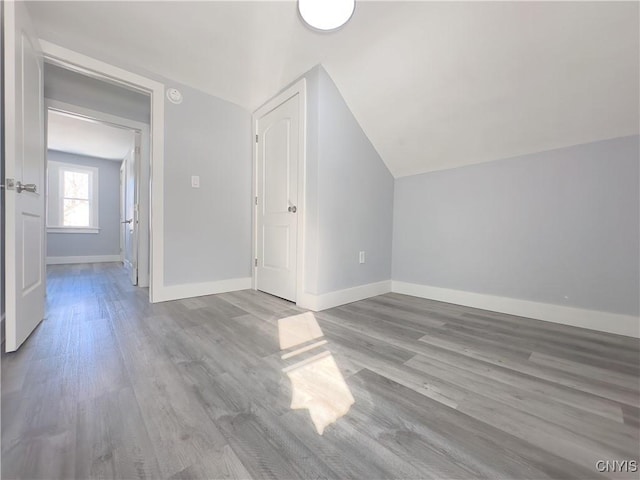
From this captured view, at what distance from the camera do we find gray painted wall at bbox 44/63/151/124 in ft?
7.56

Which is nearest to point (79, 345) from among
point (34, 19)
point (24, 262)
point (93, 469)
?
point (24, 262)

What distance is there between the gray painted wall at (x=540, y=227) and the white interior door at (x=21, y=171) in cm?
297

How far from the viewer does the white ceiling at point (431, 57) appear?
149 centimetres

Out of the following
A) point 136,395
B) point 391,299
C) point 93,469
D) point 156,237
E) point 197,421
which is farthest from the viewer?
point 391,299

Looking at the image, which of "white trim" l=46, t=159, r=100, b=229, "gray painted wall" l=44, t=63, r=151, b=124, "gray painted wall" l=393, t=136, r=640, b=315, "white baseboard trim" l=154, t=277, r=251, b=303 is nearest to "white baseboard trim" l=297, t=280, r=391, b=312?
"gray painted wall" l=393, t=136, r=640, b=315

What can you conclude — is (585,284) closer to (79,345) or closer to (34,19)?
(79,345)

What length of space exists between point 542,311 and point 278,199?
7.93 feet

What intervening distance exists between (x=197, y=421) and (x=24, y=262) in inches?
58.7

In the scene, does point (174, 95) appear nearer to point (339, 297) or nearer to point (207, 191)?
point (207, 191)

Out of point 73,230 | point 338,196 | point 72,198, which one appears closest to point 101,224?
point 73,230

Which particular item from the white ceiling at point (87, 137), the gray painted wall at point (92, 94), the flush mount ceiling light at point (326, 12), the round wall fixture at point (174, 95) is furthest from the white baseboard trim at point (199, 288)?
the white ceiling at point (87, 137)

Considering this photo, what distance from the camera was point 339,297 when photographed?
2266 mm

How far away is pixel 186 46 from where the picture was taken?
6.61 feet

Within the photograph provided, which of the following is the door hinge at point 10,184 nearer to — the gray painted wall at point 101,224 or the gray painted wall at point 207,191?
the gray painted wall at point 207,191
